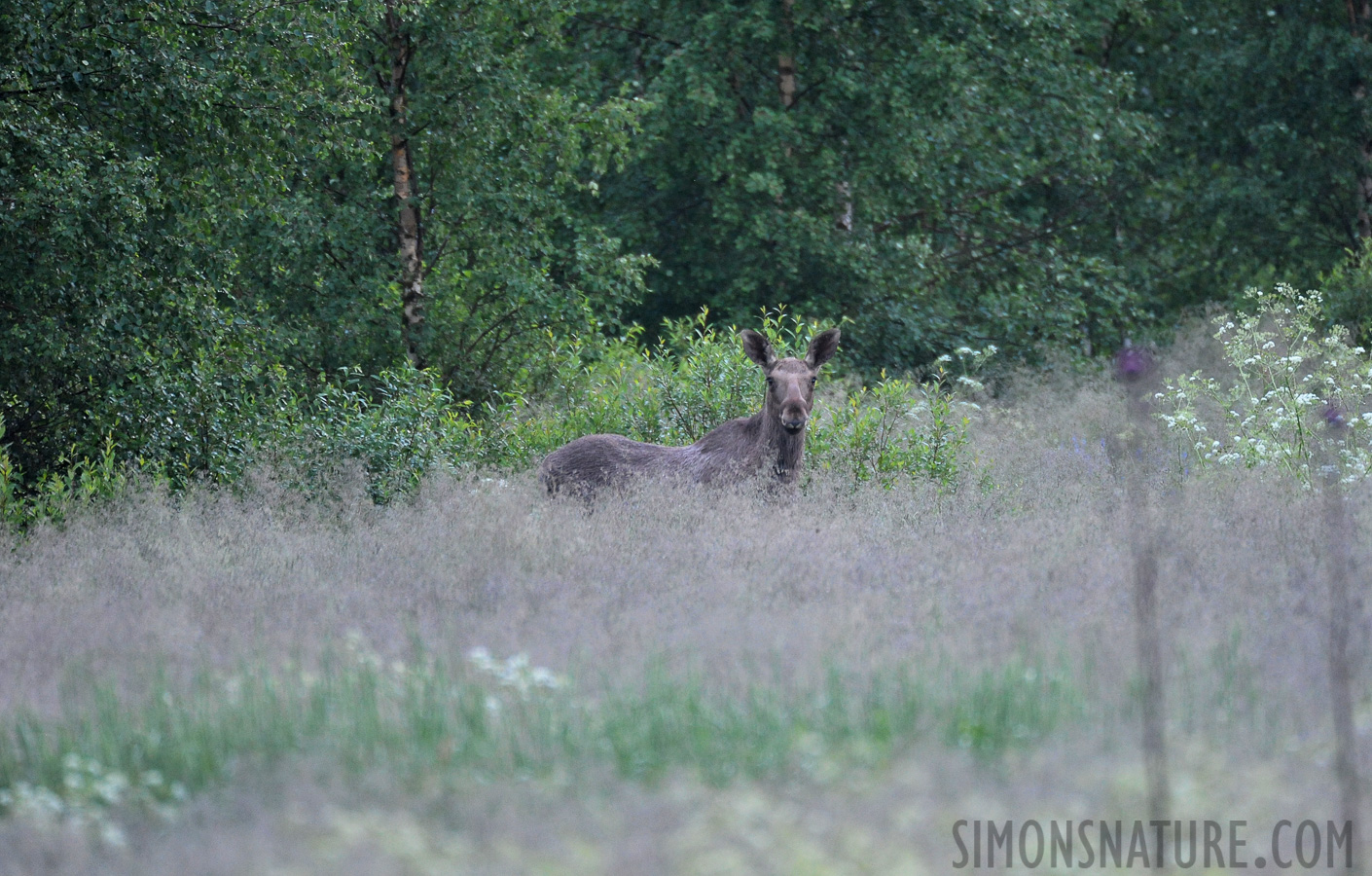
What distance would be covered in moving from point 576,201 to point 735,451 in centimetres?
1246

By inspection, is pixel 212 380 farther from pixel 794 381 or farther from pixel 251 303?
pixel 794 381

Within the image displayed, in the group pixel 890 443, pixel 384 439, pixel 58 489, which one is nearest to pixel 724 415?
pixel 890 443

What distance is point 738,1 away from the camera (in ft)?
65.6

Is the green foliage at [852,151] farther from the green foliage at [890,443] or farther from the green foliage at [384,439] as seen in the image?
the green foliage at [384,439]

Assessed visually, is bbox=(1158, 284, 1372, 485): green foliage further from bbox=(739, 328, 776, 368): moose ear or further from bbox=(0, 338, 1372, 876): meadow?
bbox=(739, 328, 776, 368): moose ear

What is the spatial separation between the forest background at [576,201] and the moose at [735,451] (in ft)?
5.22

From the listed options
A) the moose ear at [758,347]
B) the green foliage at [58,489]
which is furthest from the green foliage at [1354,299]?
Answer: the green foliage at [58,489]

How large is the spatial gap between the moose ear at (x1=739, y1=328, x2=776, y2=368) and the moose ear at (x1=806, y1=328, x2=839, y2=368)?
31 cm

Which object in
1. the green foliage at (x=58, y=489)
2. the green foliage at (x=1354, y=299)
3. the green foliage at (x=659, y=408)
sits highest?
the green foliage at (x=1354, y=299)

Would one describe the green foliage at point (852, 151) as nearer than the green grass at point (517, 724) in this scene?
No

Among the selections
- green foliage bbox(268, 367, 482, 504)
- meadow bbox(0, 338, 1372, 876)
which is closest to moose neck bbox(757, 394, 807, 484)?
meadow bbox(0, 338, 1372, 876)

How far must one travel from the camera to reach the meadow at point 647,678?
395cm

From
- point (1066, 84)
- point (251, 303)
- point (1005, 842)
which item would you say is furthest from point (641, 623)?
point (1066, 84)

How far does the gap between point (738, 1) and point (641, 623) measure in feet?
51.4
